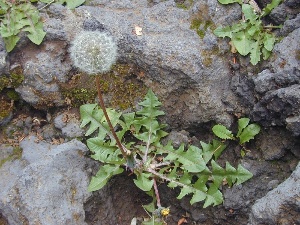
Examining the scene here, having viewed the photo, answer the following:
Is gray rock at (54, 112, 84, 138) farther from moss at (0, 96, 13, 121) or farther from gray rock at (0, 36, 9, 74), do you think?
gray rock at (0, 36, 9, 74)

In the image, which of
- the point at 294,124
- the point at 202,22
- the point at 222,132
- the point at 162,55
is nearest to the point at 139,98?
the point at 162,55

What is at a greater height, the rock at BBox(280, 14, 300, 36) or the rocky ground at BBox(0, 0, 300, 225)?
the rock at BBox(280, 14, 300, 36)

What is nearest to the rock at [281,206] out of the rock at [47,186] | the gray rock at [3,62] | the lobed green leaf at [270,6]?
the rock at [47,186]

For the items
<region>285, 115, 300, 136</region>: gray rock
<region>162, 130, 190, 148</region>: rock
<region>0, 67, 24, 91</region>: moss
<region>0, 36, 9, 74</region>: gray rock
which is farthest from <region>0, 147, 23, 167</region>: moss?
<region>285, 115, 300, 136</region>: gray rock

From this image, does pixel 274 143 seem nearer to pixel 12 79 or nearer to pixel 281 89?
pixel 281 89

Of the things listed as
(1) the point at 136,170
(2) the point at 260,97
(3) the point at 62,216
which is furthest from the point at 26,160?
(2) the point at 260,97

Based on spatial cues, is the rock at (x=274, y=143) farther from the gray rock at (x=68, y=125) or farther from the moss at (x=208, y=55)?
the gray rock at (x=68, y=125)
